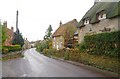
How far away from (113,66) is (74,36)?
30.5 meters

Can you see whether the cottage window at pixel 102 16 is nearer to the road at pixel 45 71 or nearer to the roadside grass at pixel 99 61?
the roadside grass at pixel 99 61

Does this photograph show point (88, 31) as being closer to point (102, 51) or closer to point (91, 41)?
point (91, 41)

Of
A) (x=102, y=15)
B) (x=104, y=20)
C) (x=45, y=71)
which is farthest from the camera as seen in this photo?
(x=102, y=15)

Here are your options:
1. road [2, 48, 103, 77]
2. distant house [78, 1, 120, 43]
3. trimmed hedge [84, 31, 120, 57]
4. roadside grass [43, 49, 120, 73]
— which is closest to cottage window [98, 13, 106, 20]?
distant house [78, 1, 120, 43]

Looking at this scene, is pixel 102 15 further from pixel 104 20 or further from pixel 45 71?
pixel 45 71

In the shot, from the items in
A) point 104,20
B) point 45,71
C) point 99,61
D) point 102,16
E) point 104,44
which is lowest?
point 45,71

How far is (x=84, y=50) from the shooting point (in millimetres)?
30969

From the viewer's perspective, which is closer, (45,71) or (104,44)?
(45,71)

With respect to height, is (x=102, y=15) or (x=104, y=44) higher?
(x=102, y=15)

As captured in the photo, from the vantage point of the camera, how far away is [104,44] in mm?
24438

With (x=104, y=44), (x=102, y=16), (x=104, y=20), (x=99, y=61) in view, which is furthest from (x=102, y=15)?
(x=99, y=61)

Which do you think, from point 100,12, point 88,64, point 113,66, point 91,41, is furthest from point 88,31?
point 113,66

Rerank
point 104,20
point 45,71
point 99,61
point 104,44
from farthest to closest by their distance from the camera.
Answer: point 104,20, point 104,44, point 99,61, point 45,71

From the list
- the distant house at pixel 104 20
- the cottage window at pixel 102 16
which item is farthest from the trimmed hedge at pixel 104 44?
the cottage window at pixel 102 16
